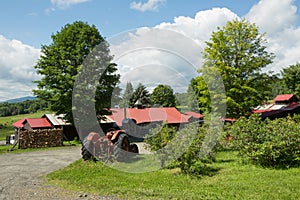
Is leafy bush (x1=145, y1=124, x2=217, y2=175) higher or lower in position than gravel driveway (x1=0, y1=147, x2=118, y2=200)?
higher

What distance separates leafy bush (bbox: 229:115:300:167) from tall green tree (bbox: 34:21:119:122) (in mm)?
15002

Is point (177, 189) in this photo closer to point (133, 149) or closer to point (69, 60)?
point (133, 149)

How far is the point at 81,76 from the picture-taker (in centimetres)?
2464

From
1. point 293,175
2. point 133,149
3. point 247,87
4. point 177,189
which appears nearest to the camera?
point 177,189

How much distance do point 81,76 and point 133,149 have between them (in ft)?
37.0

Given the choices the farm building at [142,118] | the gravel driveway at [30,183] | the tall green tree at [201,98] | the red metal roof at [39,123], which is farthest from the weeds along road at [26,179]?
the red metal roof at [39,123]

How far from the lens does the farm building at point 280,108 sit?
33.8m

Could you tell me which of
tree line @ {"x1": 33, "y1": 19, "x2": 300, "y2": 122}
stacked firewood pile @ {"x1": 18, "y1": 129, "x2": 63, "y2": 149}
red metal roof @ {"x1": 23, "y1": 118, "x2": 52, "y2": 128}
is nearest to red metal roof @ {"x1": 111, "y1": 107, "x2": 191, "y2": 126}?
tree line @ {"x1": 33, "y1": 19, "x2": 300, "y2": 122}

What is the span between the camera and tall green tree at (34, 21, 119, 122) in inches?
993

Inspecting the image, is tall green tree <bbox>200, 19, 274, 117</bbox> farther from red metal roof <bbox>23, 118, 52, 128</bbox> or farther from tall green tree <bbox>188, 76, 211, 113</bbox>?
red metal roof <bbox>23, 118, 52, 128</bbox>

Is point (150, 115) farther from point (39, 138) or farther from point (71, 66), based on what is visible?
point (39, 138)

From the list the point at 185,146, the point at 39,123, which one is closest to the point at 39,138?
the point at 39,123

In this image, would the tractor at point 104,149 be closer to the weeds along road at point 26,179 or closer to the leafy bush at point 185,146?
the weeds along road at point 26,179

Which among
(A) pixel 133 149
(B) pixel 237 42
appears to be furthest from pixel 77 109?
(B) pixel 237 42
